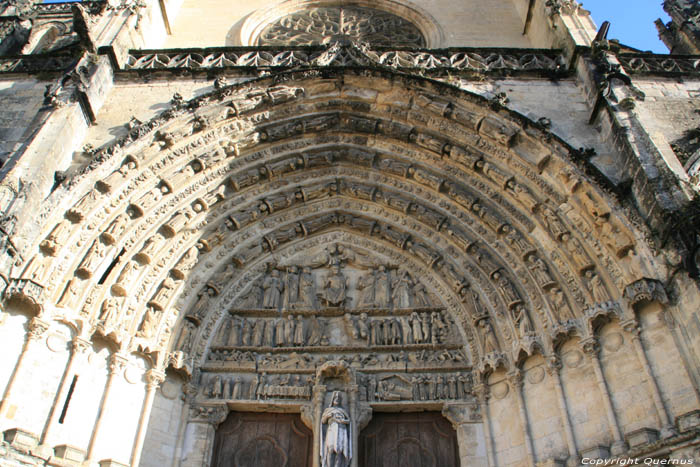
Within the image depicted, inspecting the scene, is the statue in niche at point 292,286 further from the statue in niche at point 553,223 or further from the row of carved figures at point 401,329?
the statue in niche at point 553,223

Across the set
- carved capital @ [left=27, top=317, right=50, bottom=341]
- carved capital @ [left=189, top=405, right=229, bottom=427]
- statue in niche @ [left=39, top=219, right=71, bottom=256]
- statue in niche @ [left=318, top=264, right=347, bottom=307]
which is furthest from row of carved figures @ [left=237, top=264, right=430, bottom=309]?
carved capital @ [left=27, top=317, right=50, bottom=341]

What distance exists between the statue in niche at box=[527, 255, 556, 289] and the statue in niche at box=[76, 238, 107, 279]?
5188 millimetres

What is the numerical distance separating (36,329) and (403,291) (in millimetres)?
4534

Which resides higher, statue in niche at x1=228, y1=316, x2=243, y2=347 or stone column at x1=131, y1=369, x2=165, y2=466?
statue in niche at x1=228, y1=316, x2=243, y2=347

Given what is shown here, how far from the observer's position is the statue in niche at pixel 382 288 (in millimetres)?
7867

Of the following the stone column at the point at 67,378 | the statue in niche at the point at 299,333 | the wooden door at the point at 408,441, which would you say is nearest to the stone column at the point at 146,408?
the stone column at the point at 67,378

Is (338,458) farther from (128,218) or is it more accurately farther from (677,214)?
(677,214)

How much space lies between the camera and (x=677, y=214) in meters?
5.46

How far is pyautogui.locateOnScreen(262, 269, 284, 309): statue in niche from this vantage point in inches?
310

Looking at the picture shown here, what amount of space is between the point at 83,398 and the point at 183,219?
8.29 feet

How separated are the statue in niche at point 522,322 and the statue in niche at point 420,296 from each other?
4.38ft

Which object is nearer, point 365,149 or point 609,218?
point 609,218

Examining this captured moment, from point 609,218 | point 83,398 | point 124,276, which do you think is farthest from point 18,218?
point 609,218

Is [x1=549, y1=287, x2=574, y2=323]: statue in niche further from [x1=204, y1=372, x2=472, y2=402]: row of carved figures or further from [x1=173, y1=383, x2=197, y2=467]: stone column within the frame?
[x1=173, y1=383, x2=197, y2=467]: stone column
